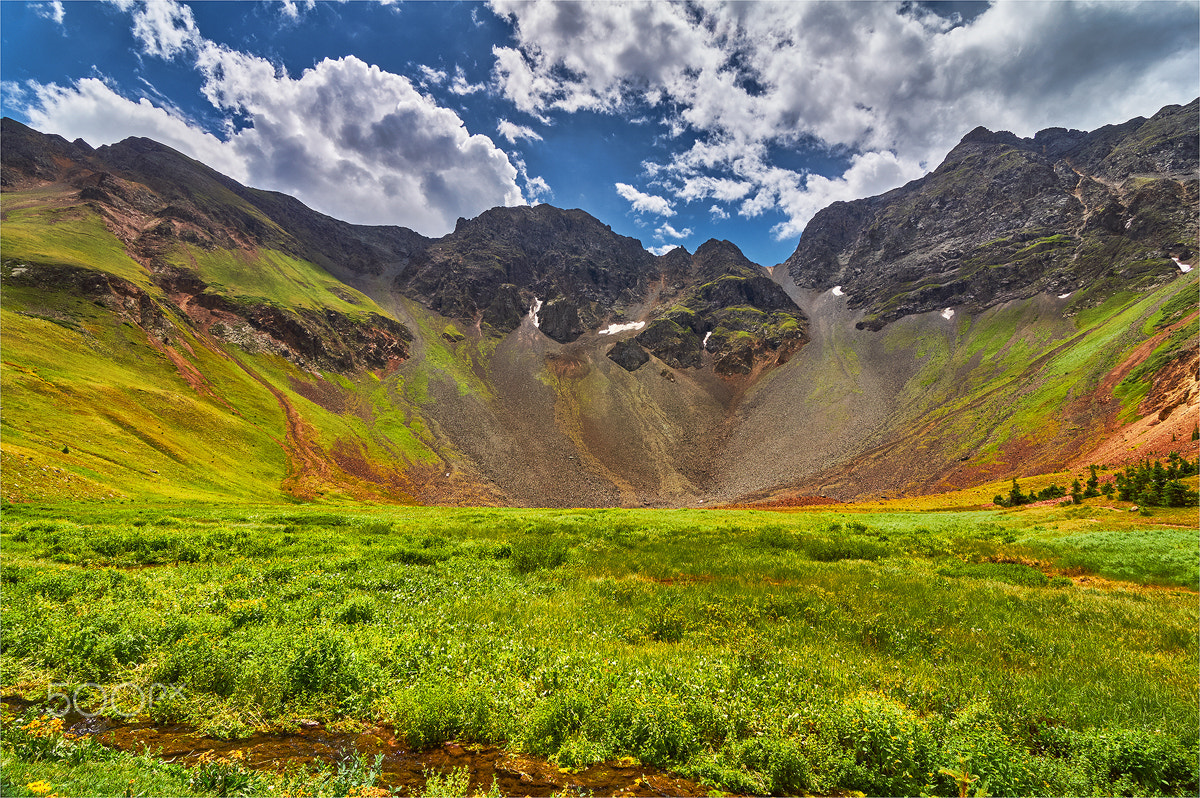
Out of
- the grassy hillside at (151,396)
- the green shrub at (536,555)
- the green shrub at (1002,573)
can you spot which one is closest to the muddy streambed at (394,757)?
the green shrub at (536,555)

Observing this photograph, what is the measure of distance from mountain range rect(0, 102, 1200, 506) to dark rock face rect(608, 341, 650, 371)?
123 centimetres

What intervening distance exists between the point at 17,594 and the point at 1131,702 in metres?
23.1

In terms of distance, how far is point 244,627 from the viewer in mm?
8914

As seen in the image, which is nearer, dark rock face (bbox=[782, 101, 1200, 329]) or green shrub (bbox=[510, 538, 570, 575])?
green shrub (bbox=[510, 538, 570, 575])

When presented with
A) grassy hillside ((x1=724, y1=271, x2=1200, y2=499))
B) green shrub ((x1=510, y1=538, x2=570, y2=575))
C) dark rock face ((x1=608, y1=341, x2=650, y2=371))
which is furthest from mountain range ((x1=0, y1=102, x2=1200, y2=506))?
green shrub ((x1=510, y1=538, x2=570, y2=575))

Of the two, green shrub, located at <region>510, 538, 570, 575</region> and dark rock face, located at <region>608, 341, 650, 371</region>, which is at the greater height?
dark rock face, located at <region>608, 341, 650, 371</region>

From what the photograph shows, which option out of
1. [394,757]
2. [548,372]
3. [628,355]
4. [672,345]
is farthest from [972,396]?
[394,757]

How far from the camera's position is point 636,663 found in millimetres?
7809

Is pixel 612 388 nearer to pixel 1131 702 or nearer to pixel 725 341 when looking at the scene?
pixel 725 341

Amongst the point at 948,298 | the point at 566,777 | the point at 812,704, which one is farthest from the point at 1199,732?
the point at 948,298

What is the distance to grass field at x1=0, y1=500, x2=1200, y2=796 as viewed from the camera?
534 centimetres

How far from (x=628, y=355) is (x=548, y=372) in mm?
35393

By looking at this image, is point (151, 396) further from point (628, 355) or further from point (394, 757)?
point (628, 355)

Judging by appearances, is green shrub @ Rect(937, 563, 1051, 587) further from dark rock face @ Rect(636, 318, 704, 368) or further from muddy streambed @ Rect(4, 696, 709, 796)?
dark rock face @ Rect(636, 318, 704, 368)
